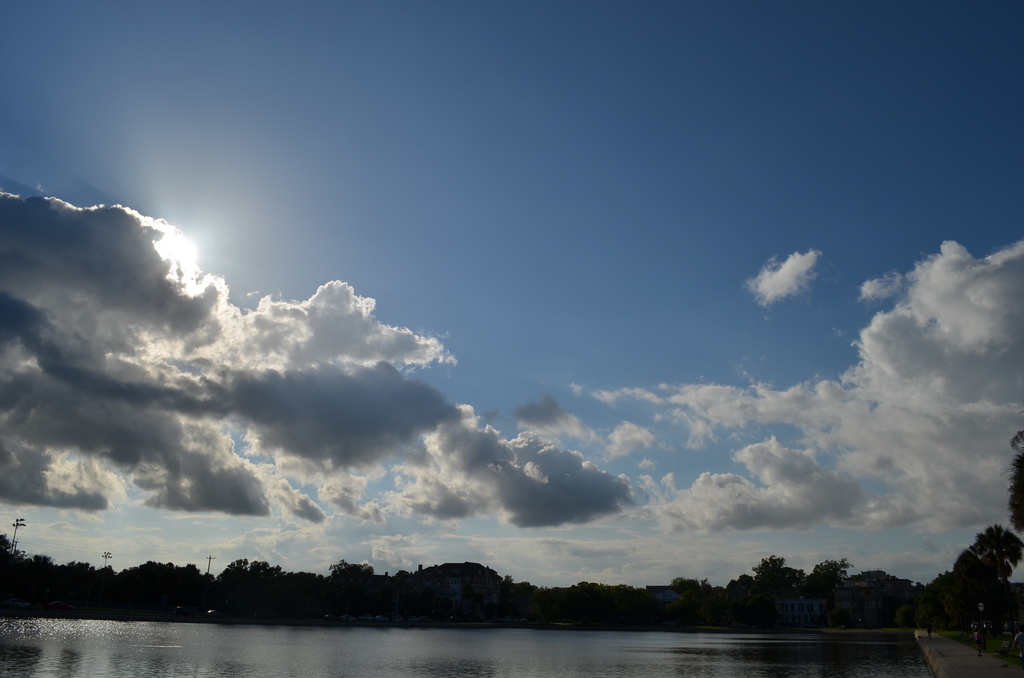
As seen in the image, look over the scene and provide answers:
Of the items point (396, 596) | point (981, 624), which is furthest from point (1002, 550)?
point (396, 596)

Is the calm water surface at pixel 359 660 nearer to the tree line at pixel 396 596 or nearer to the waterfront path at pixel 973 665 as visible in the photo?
the waterfront path at pixel 973 665

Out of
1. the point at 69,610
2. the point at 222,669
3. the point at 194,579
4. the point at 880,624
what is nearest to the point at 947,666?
the point at 222,669

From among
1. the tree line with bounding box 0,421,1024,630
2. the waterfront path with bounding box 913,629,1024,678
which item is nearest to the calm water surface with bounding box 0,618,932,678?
the waterfront path with bounding box 913,629,1024,678

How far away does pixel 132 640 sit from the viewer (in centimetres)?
6094

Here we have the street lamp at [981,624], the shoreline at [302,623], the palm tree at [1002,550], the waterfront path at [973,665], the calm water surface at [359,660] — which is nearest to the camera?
the waterfront path at [973,665]

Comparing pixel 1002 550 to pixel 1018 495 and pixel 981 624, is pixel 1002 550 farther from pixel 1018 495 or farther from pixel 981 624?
pixel 1018 495

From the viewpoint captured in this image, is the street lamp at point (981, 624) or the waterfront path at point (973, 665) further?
the street lamp at point (981, 624)

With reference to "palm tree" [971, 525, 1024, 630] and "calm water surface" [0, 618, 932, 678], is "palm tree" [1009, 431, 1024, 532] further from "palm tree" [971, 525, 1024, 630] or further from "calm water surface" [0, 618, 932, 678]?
"palm tree" [971, 525, 1024, 630]

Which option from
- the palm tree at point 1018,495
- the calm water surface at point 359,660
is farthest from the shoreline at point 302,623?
the palm tree at point 1018,495

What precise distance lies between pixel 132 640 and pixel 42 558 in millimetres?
73588

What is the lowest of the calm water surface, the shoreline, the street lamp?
the shoreline

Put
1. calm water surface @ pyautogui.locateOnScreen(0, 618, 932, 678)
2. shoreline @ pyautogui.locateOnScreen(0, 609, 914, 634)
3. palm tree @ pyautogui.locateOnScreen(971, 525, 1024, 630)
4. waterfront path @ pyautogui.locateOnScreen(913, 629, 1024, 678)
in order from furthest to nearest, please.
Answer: shoreline @ pyautogui.locateOnScreen(0, 609, 914, 634) → palm tree @ pyautogui.locateOnScreen(971, 525, 1024, 630) → calm water surface @ pyautogui.locateOnScreen(0, 618, 932, 678) → waterfront path @ pyautogui.locateOnScreen(913, 629, 1024, 678)

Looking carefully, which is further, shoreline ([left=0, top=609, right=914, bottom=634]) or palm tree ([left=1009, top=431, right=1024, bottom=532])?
shoreline ([left=0, top=609, right=914, bottom=634])

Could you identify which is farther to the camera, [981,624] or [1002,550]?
[1002,550]
